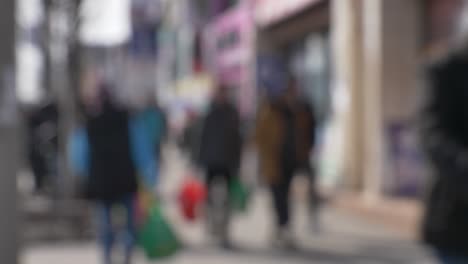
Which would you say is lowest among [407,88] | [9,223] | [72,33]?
[9,223]

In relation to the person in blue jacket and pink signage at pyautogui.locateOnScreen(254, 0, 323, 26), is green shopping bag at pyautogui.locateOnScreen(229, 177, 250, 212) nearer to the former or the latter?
the person in blue jacket

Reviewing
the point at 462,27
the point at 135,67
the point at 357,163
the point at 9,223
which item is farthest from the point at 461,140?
the point at 135,67

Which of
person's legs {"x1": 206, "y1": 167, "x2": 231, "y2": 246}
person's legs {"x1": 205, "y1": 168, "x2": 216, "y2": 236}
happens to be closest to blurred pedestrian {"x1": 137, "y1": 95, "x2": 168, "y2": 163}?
person's legs {"x1": 205, "y1": 168, "x2": 216, "y2": 236}

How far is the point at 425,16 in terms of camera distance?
42.1 feet

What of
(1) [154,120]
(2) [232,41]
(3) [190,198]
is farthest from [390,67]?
(2) [232,41]

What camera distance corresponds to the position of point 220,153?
931cm

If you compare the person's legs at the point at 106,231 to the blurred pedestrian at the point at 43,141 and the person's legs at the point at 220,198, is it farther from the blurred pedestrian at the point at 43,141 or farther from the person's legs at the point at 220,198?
the blurred pedestrian at the point at 43,141

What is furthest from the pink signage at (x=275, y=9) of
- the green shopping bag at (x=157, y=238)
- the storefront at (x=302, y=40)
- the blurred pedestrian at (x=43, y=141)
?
the green shopping bag at (x=157, y=238)

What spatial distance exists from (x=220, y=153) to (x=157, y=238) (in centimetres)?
255

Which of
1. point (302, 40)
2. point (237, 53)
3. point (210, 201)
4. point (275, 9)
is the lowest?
point (210, 201)

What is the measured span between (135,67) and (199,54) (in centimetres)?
881

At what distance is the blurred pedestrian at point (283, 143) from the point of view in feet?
29.8

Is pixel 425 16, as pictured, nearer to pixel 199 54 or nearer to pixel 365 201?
pixel 365 201

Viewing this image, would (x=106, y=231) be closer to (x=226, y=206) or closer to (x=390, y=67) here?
(x=226, y=206)
